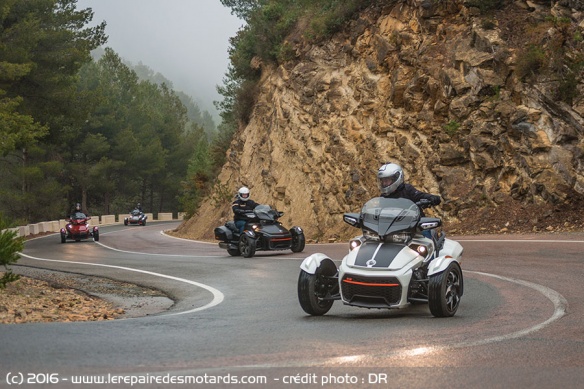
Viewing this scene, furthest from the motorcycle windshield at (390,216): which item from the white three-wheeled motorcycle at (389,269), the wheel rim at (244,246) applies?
the wheel rim at (244,246)

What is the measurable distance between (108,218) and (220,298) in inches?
2839

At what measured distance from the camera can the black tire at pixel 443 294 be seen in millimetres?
8773

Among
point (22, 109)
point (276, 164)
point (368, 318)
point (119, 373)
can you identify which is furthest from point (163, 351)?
point (22, 109)

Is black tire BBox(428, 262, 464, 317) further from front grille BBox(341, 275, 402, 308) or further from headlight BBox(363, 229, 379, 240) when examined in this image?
headlight BBox(363, 229, 379, 240)

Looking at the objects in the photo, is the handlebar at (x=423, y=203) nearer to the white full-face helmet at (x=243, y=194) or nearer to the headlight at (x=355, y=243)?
the headlight at (x=355, y=243)

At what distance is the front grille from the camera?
28.8 ft

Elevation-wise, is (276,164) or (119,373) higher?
(276,164)

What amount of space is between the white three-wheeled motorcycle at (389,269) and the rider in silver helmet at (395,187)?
291mm

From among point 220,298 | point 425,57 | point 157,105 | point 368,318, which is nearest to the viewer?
point 368,318

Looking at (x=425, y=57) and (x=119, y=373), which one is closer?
(x=119, y=373)

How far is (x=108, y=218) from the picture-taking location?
82312 mm

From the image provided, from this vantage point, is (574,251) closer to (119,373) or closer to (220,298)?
(220,298)

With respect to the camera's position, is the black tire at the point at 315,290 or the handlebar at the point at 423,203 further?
the handlebar at the point at 423,203

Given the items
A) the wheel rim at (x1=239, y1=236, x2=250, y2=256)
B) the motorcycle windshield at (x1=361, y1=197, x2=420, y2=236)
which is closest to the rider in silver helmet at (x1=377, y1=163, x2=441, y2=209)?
the motorcycle windshield at (x1=361, y1=197, x2=420, y2=236)
